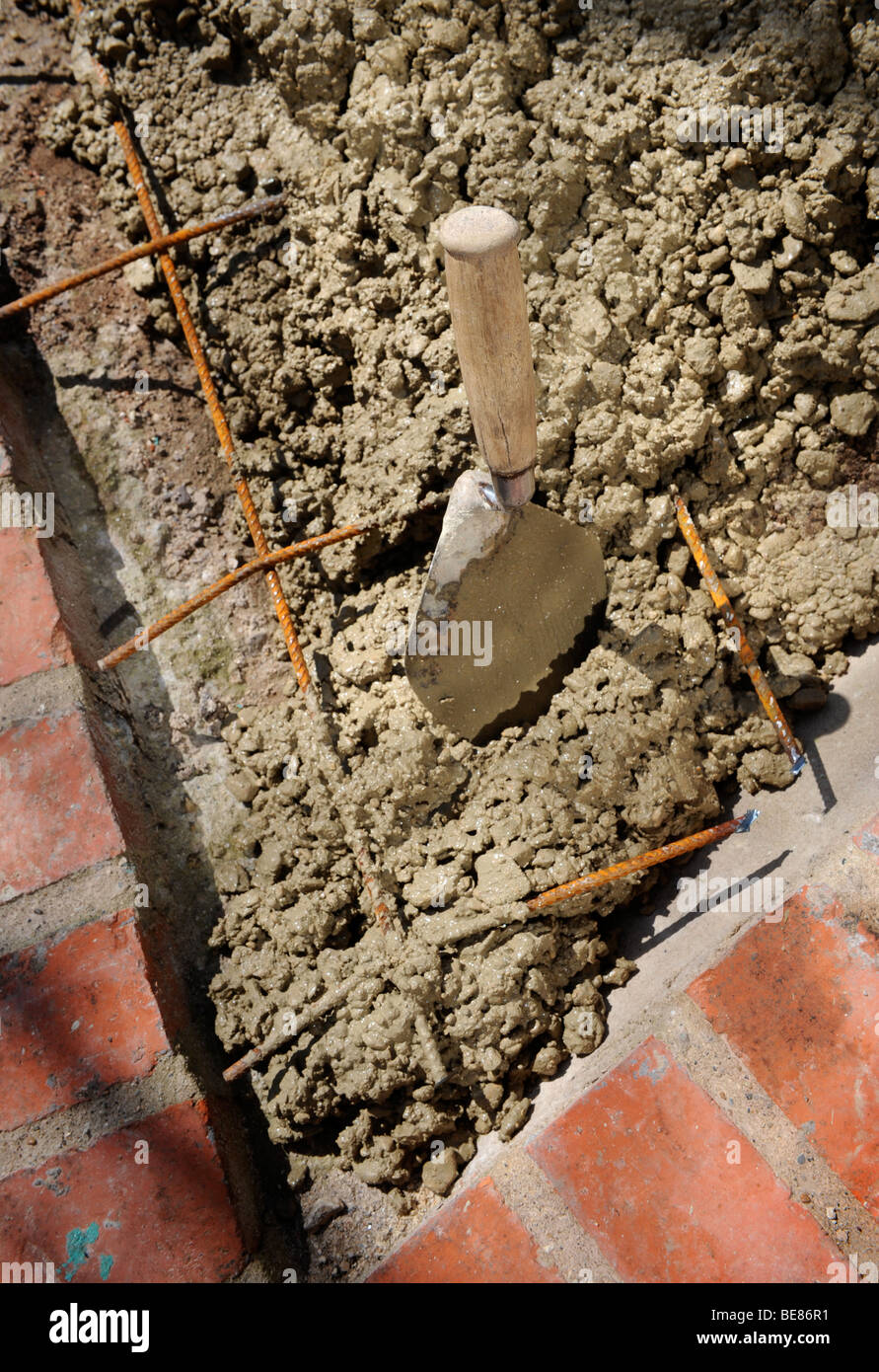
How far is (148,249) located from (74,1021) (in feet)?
3.30

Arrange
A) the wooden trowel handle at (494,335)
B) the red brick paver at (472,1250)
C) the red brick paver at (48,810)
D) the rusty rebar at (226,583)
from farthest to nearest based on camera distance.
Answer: the rusty rebar at (226,583), the red brick paver at (48,810), the red brick paver at (472,1250), the wooden trowel handle at (494,335)

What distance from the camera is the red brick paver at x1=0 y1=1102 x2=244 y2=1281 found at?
3.50ft

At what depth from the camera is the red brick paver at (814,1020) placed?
3.19ft

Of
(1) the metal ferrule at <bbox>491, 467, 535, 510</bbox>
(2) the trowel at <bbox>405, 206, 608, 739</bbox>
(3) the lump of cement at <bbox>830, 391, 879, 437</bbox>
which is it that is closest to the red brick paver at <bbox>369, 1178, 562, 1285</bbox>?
(2) the trowel at <bbox>405, 206, 608, 739</bbox>

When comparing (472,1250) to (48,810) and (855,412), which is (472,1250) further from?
(855,412)

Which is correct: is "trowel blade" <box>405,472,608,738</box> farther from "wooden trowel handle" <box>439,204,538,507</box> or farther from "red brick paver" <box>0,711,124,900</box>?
"red brick paver" <box>0,711,124,900</box>

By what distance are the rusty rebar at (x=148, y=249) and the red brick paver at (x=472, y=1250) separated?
49.1 inches

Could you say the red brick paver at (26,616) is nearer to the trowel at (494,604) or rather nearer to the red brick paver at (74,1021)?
the red brick paver at (74,1021)

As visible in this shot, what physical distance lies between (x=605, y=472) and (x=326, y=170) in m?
0.56

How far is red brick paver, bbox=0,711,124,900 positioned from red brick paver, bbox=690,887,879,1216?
700 mm

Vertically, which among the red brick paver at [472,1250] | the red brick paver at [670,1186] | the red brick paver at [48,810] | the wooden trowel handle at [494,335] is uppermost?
the wooden trowel handle at [494,335]

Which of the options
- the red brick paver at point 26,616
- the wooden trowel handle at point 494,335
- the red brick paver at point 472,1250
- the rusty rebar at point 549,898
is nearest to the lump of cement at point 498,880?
the rusty rebar at point 549,898

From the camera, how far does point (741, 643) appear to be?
1189 millimetres

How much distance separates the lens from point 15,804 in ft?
3.83
